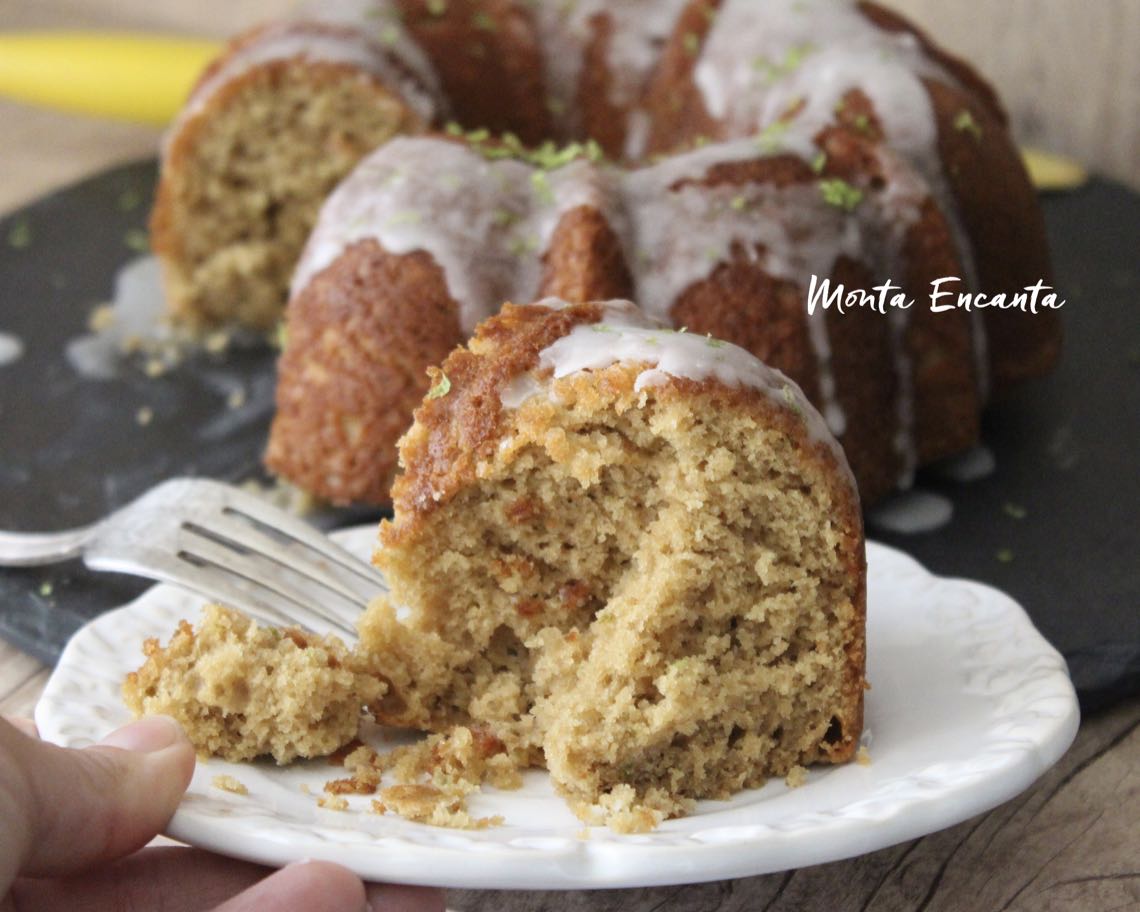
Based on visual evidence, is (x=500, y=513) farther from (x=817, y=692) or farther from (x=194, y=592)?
(x=194, y=592)

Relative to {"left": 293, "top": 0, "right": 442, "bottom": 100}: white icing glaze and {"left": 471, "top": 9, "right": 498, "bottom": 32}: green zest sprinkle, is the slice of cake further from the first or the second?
{"left": 471, "top": 9, "right": 498, "bottom": 32}: green zest sprinkle

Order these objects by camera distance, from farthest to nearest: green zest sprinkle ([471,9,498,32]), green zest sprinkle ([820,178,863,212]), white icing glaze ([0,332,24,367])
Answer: green zest sprinkle ([471,9,498,32]) < white icing glaze ([0,332,24,367]) < green zest sprinkle ([820,178,863,212])

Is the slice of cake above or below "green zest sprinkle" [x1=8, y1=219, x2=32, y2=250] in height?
above

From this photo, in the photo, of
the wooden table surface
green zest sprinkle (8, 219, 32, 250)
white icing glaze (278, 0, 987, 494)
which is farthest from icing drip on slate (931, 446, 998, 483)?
green zest sprinkle (8, 219, 32, 250)

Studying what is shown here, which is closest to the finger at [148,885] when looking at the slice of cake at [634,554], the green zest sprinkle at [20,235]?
the slice of cake at [634,554]

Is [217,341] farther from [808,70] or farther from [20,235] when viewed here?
[808,70]

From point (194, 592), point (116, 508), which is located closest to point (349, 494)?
point (116, 508)

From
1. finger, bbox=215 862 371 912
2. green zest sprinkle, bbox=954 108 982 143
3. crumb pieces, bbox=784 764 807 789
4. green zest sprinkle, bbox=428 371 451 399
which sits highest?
green zest sprinkle, bbox=428 371 451 399

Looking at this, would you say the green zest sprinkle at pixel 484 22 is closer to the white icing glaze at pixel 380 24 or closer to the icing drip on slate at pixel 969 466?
the white icing glaze at pixel 380 24
